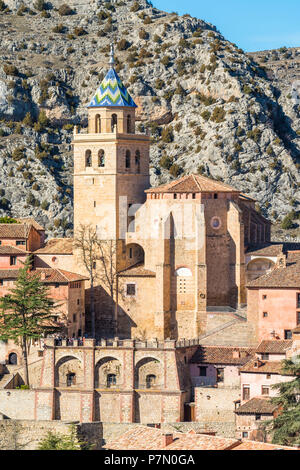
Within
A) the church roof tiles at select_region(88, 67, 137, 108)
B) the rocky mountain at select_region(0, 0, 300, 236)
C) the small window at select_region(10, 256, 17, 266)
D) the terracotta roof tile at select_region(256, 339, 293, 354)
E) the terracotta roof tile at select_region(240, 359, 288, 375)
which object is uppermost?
the rocky mountain at select_region(0, 0, 300, 236)

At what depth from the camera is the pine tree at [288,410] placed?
7331 cm

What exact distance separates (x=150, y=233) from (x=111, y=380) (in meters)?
13.2

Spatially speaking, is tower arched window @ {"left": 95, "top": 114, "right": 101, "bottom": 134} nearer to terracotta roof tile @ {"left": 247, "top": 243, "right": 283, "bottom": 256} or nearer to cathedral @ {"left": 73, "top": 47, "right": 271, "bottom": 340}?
cathedral @ {"left": 73, "top": 47, "right": 271, "bottom": 340}

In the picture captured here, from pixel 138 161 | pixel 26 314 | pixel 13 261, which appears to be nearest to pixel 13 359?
pixel 26 314

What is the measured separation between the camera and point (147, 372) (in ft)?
284

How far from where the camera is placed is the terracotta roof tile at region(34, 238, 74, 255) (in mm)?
99062

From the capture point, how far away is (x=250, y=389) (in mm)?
83188

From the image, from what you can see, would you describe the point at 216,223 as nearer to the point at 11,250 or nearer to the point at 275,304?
the point at 275,304

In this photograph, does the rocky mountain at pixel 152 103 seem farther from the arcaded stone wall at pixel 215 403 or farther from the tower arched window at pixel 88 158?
the arcaded stone wall at pixel 215 403

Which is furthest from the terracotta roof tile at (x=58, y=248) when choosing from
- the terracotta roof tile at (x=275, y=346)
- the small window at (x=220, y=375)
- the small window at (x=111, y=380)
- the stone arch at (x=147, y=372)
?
the terracotta roof tile at (x=275, y=346)

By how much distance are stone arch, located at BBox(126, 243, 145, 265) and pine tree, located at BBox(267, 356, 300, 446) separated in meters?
20.1

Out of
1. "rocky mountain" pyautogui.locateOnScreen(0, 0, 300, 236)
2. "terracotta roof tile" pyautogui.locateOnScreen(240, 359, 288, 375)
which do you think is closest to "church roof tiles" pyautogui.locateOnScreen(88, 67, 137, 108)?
"terracotta roof tile" pyautogui.locateOnScreen(240, 359, 288, 375)

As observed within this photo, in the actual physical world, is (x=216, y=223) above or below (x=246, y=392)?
above
